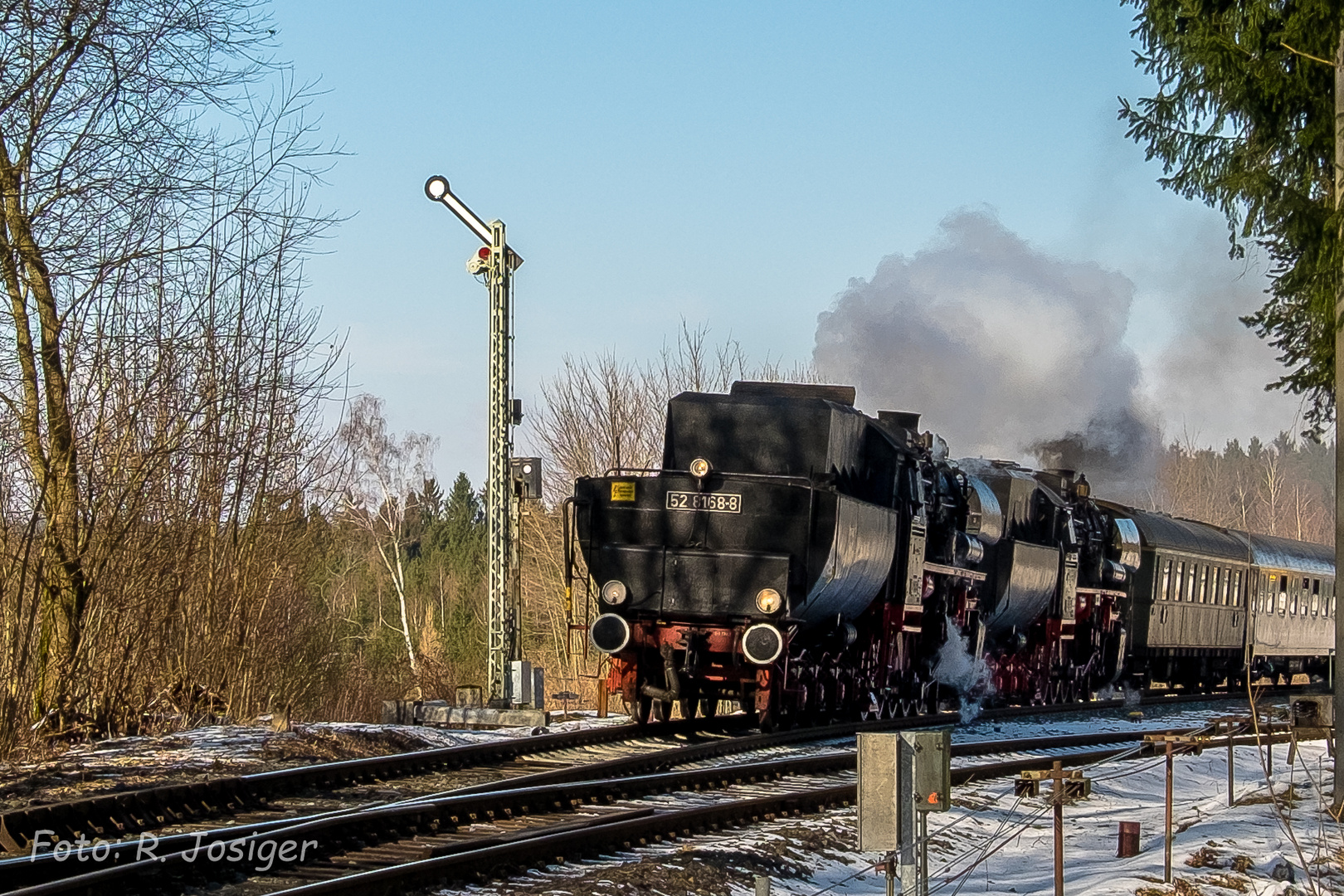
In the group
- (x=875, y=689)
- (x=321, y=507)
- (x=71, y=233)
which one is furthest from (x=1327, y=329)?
(x=321, y=507)

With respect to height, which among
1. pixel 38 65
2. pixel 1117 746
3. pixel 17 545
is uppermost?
pixel 38 65

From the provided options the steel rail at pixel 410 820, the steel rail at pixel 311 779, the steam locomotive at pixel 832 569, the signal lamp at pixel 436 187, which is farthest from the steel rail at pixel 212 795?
the signal lamp at pixel 436 187

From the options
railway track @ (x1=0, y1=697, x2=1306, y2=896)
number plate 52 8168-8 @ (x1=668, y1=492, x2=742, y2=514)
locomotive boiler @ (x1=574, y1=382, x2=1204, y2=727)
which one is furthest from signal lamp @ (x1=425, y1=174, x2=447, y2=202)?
railway track @ (x1=0, y1=697, x2=1306, y2=896)

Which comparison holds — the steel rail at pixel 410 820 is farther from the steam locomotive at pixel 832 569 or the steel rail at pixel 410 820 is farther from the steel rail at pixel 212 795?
the steam locomotive at pixel 832 569

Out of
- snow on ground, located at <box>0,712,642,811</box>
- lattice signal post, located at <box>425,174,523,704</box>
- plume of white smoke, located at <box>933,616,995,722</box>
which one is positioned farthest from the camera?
plume of white smoke, located at <box>933,616,995,722</box>

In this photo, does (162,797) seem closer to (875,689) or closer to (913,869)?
(913,869)

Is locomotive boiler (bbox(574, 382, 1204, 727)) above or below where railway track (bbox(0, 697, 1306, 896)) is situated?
above

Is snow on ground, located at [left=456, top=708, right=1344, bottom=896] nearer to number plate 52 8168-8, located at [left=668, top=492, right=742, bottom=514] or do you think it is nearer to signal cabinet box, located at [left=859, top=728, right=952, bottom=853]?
signal cabinet box, located at [left=859, top=728, right=952, bottom=853]

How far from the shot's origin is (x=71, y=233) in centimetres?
1291

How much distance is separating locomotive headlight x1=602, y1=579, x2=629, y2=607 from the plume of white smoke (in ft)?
21.1

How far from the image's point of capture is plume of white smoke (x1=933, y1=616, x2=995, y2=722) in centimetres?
2011

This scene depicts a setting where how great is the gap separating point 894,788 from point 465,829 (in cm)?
365

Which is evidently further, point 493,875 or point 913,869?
point 493,875

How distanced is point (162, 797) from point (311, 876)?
6.25ft
